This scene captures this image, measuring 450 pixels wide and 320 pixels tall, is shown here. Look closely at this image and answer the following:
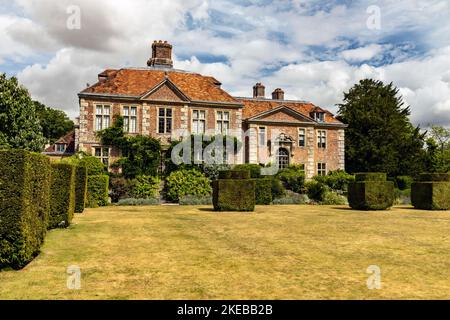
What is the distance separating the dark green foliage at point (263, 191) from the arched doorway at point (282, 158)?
33.0 ft

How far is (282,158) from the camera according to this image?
33.3m

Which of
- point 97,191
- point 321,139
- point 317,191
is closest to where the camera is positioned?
point 97,191

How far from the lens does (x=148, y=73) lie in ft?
102

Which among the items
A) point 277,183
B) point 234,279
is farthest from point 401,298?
point 277,183

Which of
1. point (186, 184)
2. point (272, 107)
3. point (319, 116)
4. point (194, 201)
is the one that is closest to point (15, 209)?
point (194, 201)

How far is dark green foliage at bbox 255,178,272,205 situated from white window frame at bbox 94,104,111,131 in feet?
40.2

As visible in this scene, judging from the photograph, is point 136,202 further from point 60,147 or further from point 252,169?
point 60,147

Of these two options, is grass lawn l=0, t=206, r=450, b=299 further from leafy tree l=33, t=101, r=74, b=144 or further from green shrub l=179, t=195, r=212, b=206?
leafy tree l=33, t=101, r=74, b=144

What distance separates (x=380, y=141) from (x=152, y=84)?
74.5ft

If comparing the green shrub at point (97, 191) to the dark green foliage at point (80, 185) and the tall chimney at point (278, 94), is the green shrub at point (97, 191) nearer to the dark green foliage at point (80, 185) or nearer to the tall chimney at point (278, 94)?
the dark green foliage at point (80, 185)

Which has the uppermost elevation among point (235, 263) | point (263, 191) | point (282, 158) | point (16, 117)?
point (16, 117)

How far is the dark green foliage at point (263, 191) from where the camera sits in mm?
22953

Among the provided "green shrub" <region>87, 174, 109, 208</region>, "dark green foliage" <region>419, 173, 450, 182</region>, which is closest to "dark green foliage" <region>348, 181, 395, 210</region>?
"dark green foliage" <region>419, 173, 450, 182</region>

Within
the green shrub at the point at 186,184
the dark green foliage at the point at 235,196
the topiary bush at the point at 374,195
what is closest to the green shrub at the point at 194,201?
the green shrub at the point at 186,184
